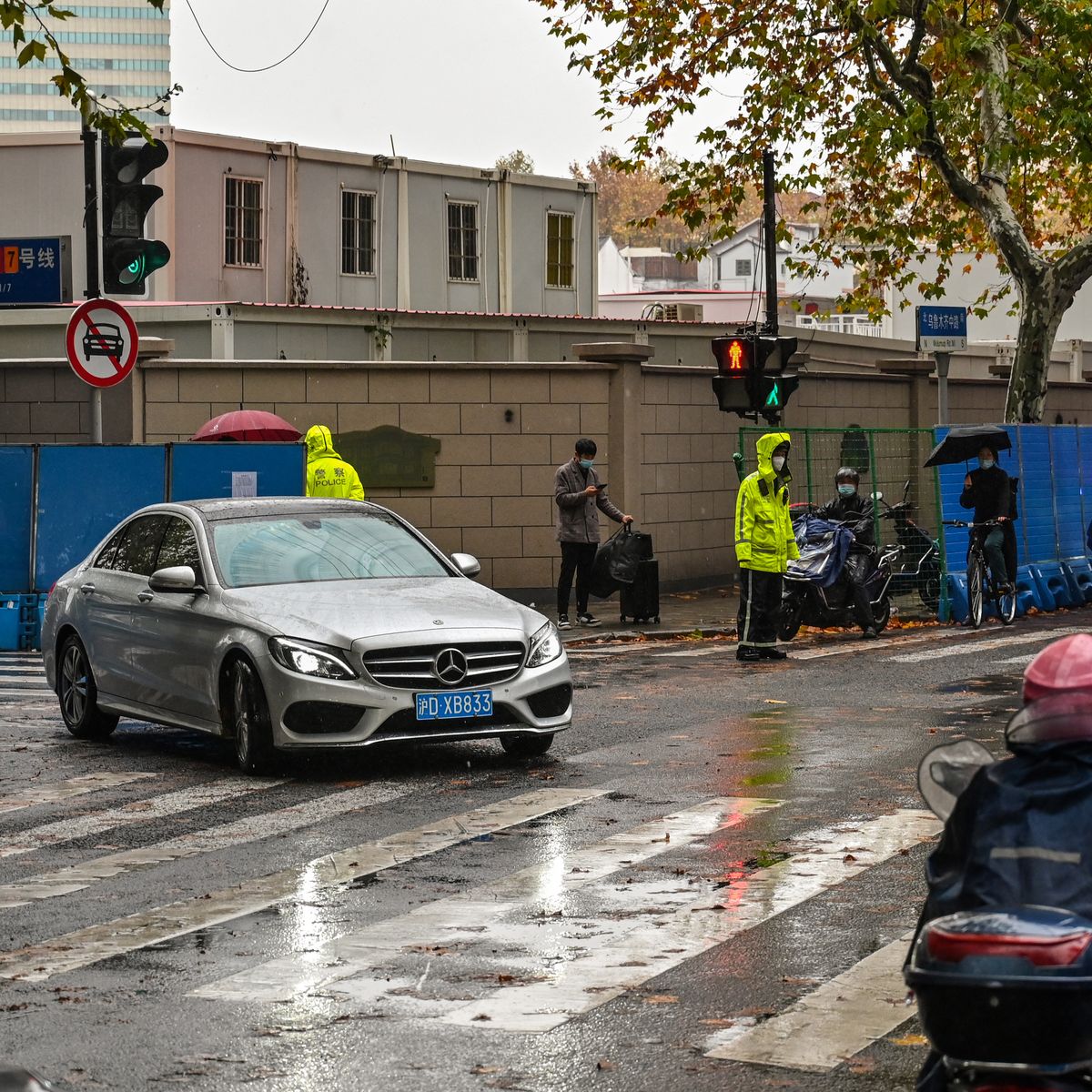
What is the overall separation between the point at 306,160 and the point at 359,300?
123 inches

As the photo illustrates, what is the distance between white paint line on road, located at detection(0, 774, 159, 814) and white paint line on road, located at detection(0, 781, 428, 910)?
1351 mm

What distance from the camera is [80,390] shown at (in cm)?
2270

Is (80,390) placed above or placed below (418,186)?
below

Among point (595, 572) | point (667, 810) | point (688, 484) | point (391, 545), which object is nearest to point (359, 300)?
point (688, 484)

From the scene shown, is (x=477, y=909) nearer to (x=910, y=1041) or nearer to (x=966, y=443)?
(x=910, y=1041)

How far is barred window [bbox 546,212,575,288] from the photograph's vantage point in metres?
47.4

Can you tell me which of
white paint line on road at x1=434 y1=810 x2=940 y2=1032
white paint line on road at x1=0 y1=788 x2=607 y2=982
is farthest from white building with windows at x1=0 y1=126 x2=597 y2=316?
white paint line on road at x1=434 y1=810 x2=940 y2=1032

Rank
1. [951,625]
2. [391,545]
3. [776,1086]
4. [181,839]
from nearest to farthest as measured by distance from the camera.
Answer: [776,1086]
[181,839]
[391,545]
[951,625]

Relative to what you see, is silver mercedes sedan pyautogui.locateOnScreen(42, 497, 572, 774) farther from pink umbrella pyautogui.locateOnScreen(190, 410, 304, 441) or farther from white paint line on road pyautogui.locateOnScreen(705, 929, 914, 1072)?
pink umbrella pyautogui.locateOnScreen(190, 410, 304, 441)

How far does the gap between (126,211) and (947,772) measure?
12875 millimetres

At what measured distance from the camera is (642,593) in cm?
2080

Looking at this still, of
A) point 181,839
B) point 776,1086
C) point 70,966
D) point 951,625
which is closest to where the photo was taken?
point 776,1086

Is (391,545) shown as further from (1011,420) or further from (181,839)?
(1011,420)

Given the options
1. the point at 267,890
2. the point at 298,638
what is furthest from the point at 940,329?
the point at 267,890
